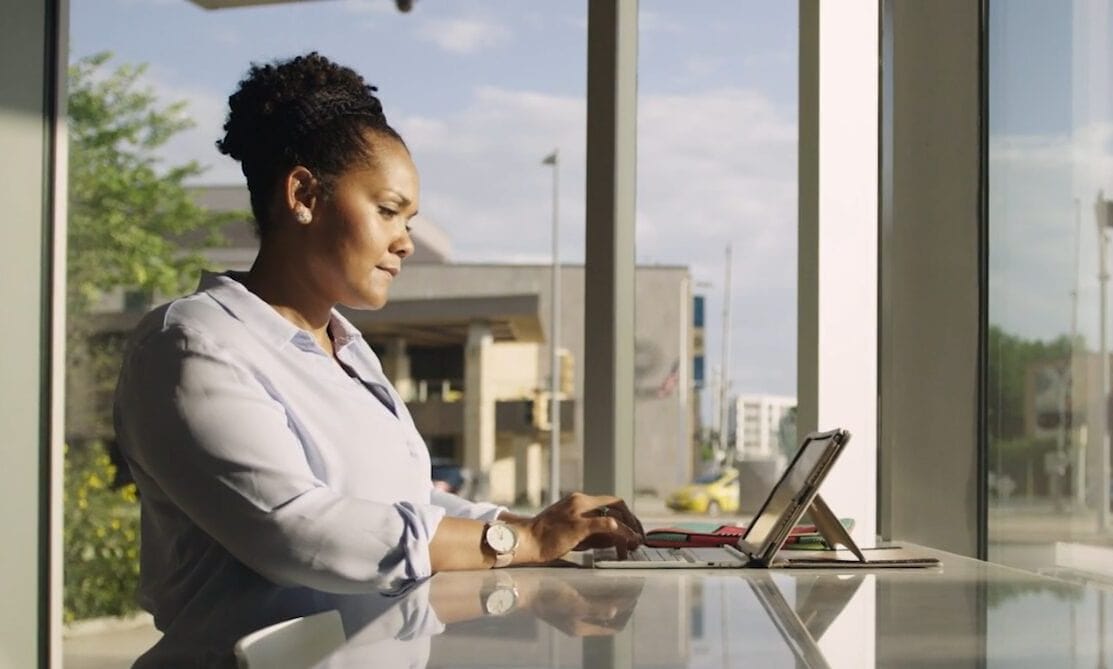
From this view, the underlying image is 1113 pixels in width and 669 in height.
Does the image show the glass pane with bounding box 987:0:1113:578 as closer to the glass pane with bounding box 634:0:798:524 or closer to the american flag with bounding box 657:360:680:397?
the glass pane with bounding box 634:0:798:524

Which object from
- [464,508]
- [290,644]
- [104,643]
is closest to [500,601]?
[290,644]

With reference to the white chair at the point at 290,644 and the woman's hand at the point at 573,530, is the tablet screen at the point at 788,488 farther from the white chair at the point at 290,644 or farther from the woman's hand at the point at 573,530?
the white chair at the point at 290,644

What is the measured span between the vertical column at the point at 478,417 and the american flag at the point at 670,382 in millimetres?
3438

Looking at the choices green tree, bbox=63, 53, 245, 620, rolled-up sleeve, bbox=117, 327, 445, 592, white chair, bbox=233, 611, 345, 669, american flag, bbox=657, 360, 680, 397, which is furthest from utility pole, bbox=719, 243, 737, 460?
white chair, bbox=233, 611, 345, 669

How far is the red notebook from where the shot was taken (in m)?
1.89

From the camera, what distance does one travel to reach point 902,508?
2.46 metres

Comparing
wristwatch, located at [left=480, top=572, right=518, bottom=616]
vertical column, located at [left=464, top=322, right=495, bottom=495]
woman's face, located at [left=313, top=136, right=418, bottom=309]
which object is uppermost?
woman's face, located at [left=313, top=136, right=418, bottom=309]

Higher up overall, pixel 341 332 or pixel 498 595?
pixel 341 332

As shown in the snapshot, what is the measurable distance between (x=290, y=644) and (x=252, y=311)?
0.73 m

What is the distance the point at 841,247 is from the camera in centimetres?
253

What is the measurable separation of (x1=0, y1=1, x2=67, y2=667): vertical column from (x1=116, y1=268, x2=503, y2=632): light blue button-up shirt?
1.65m

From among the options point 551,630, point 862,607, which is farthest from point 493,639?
A: point 862,607

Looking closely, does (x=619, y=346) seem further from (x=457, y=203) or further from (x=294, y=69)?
(x=457, y=203)

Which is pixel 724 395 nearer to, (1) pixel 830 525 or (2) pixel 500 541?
(1) pixel 830 525
